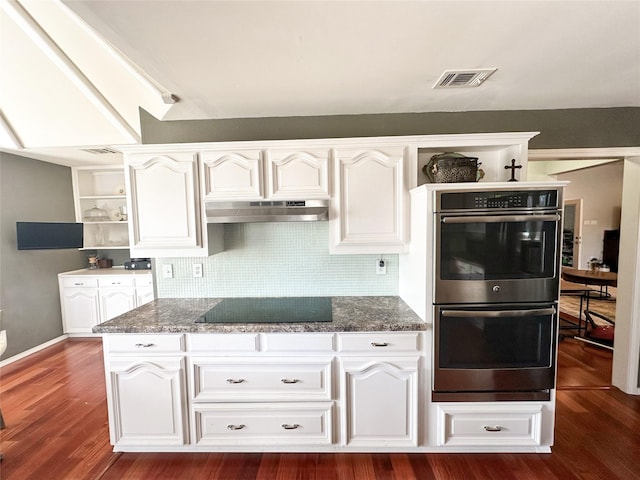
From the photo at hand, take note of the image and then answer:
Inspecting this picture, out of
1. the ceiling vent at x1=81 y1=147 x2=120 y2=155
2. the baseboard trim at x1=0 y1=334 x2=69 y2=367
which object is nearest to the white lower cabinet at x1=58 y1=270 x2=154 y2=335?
the baseboard trim at x1=0 y1=334 x2=69 y2=367

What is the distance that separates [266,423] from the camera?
1868mm

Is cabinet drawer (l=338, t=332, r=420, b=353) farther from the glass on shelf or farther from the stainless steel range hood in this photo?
the glass on shelf

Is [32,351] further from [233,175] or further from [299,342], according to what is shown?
[299,342]

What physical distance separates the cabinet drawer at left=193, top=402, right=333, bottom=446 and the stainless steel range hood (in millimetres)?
1229

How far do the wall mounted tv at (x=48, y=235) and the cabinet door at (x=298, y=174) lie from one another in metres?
3.32

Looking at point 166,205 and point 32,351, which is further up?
point 166,205

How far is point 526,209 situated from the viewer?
170cm

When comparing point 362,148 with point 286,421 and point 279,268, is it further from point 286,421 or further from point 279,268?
point 286,421

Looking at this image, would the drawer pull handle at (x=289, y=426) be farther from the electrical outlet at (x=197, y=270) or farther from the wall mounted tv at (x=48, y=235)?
the wall mounted tv at (x=48, y=235)

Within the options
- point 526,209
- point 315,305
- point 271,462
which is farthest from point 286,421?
point 526,209

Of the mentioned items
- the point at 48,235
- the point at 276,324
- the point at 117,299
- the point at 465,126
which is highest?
the point at 465,126

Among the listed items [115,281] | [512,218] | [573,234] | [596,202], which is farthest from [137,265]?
[596,202]

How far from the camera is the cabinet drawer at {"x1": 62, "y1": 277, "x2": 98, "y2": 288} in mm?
3777

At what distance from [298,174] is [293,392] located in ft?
4.91
